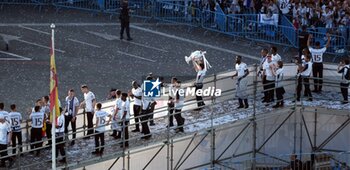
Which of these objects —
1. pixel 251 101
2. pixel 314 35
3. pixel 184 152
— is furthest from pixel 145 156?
pixel 314 35

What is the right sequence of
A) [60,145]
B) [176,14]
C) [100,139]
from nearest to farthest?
[60,145] → [100,139] → [176,14]

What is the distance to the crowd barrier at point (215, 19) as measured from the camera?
50.8 metres

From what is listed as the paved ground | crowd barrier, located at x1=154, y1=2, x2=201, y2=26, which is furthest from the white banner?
crowd barrier, located at x1=154, y1=2, x2=201, y2=26

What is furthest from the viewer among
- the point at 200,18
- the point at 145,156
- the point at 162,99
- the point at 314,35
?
the point at 200,18

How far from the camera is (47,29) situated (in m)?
53.7

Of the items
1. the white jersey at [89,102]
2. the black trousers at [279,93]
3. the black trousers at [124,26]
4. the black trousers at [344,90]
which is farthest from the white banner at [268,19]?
the white jersey at [89,102]

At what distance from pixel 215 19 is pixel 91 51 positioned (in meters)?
5.40

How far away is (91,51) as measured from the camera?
168ft

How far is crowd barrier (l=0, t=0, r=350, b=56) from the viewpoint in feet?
167

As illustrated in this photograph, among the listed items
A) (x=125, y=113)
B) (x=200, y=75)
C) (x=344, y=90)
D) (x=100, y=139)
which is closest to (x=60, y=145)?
(x=100, y=139)

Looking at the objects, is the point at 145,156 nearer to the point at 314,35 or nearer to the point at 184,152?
the point at 184,152

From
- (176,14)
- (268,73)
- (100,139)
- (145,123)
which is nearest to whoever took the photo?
(100,139)

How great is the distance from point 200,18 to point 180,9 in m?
0.98

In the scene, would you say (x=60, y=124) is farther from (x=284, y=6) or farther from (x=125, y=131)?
(x=284, y=6)
